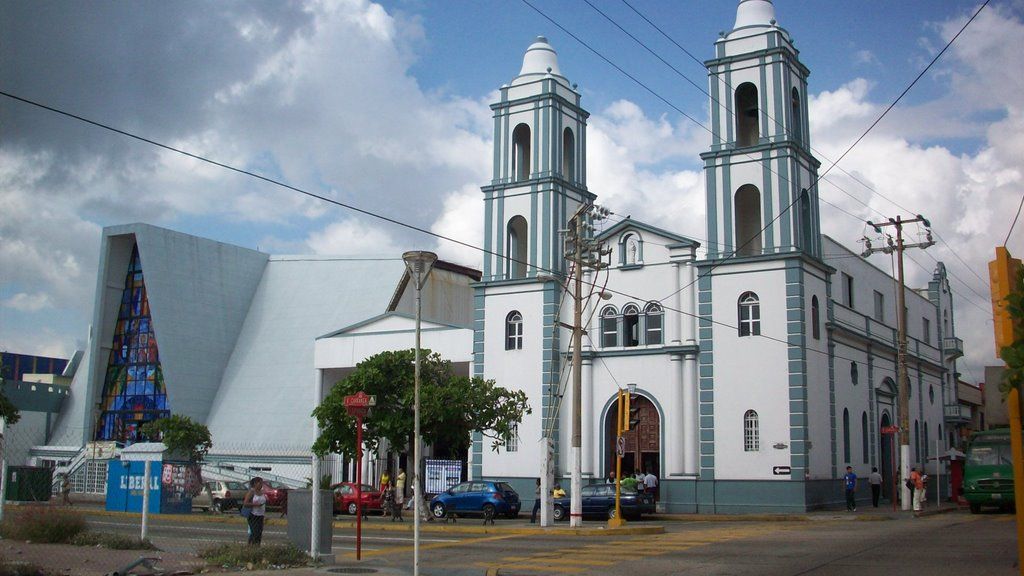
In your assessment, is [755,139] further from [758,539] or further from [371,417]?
[758,539]

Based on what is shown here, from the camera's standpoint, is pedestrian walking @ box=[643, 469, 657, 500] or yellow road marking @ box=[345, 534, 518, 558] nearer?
yellow road marking @ box=[345, 534, 518, 558]

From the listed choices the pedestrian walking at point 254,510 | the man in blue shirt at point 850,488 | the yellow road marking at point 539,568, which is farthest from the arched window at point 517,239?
the yellow road marking at point 539,568

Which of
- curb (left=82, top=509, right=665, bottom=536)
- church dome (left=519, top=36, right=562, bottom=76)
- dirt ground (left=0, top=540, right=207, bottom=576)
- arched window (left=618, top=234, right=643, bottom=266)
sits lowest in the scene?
curb (left=82, top=509, right=665, bottom=536)

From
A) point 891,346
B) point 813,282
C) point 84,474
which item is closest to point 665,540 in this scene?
point 813,282

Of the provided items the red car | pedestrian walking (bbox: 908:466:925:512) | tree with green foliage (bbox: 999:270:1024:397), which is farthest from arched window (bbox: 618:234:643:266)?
tree with green foliage (bbox: 999:270:1024:397)

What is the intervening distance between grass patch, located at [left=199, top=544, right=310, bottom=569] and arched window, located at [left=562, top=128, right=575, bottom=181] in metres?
29.9

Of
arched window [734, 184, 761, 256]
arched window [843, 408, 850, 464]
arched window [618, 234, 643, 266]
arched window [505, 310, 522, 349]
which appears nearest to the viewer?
arched window [843, 408, 850, 464]

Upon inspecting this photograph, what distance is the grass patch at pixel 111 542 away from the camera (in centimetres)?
1862

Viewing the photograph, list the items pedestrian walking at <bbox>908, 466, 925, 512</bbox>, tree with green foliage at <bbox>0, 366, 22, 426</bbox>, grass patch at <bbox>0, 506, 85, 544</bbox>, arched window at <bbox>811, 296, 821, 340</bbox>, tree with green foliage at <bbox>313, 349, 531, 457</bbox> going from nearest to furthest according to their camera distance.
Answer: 1. grass patch at <bbox>0, 506, 85, 544</bbox>
2. tree with green foliage at <bbox>0, 366, 22, 426</bbox>
3. tree with green foliage at <bbox>313, 349, 531, 457</bbox>
4. pedestrian walking at <bbox>908, 466, 925, 512</bbox>
5. arched window at <bbox>811, 296, 821, 340</bbox>

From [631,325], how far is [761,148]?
28.5 ft

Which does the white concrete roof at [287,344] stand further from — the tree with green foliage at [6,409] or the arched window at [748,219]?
the arched window at [748,219]

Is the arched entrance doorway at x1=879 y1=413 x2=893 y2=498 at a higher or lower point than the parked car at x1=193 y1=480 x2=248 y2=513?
higher

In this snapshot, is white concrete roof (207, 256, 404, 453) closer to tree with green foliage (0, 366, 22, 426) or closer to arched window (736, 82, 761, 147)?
tree with green foliage (0, 366, 22, 426)

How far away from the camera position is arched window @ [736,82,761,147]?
41.3 metres
